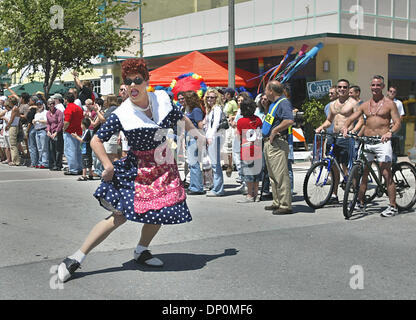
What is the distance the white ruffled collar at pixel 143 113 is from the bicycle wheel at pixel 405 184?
14.3 ft

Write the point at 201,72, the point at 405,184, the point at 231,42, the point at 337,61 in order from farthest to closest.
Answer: the point at 337,61 < the point at 201,72 < the point at 231,42 < the point at 405,184

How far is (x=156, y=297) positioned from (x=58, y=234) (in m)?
2.86

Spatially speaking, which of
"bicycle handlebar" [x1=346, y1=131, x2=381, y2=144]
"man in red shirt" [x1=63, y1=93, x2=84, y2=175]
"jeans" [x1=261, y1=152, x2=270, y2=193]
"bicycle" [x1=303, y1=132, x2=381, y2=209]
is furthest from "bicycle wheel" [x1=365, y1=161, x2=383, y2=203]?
"man in red shirt" [x1=63, y1=93, x2=84, y2=175]

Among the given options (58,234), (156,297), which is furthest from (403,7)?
(156,297)

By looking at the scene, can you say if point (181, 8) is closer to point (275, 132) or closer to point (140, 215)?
point (275, 132)

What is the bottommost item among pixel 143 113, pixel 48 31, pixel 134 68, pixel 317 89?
pixel 143 113

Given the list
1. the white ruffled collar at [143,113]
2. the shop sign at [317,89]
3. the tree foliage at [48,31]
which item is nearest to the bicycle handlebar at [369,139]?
the white ruffled collar at [143,113]

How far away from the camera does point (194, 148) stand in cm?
1061

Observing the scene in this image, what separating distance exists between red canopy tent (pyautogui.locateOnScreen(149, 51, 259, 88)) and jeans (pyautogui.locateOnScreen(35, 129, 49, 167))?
4329 mm

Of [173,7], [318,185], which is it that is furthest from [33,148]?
[173,7]

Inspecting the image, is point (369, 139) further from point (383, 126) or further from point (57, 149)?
point (57, 149)

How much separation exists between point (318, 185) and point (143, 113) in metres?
4.38

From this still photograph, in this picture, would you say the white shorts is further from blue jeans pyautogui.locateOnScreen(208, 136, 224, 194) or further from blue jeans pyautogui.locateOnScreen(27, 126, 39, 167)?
blue jeans pyautogui.locateOnScreen(27, 126, 39, 167)

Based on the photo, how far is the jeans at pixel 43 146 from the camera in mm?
15453
